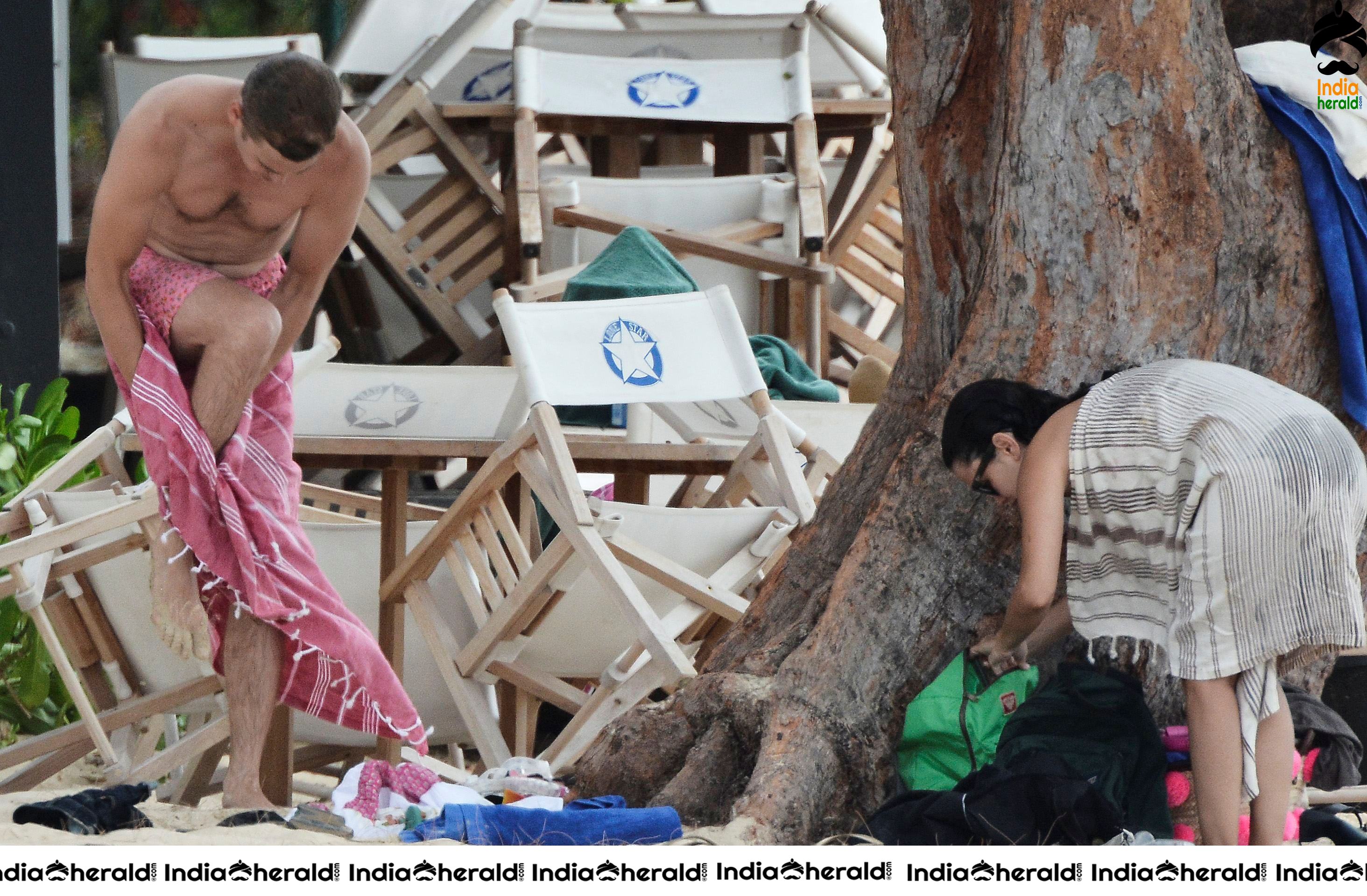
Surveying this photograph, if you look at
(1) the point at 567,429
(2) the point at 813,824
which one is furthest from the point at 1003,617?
(1) the point at 567,429

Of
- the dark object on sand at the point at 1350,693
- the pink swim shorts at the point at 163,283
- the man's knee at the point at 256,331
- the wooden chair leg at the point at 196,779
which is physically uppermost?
the pink swim shorts at the point at 163,283

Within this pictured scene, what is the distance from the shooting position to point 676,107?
6.45 m

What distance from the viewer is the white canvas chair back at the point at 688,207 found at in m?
6.27

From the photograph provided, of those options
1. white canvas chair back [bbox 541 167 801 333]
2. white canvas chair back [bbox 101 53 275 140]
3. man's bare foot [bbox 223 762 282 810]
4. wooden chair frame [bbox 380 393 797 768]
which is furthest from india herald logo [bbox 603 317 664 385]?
white canvas chair back [bbox 101 53 275 140]

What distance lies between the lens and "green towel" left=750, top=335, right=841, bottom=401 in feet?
17.7

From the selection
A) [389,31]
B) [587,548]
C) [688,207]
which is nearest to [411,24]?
[389,31]

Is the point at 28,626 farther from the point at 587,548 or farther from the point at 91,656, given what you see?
the point at 587,548

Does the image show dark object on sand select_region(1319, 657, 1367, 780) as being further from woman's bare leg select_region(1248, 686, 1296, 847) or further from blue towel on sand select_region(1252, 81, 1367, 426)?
woman's bare leg select_region(1248, 686, 1296, 847)

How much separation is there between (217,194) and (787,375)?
2744 millimetres

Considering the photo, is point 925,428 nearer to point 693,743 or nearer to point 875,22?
point 693,743

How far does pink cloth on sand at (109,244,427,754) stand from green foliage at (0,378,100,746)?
1.69m

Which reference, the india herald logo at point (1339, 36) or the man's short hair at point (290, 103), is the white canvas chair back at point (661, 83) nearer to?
the india herald logo at point (1339, 36)

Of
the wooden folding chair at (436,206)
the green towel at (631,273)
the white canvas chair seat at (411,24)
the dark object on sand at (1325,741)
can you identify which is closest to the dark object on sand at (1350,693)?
the dark object on sand at (1325,741)

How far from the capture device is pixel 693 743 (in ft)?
9.85
